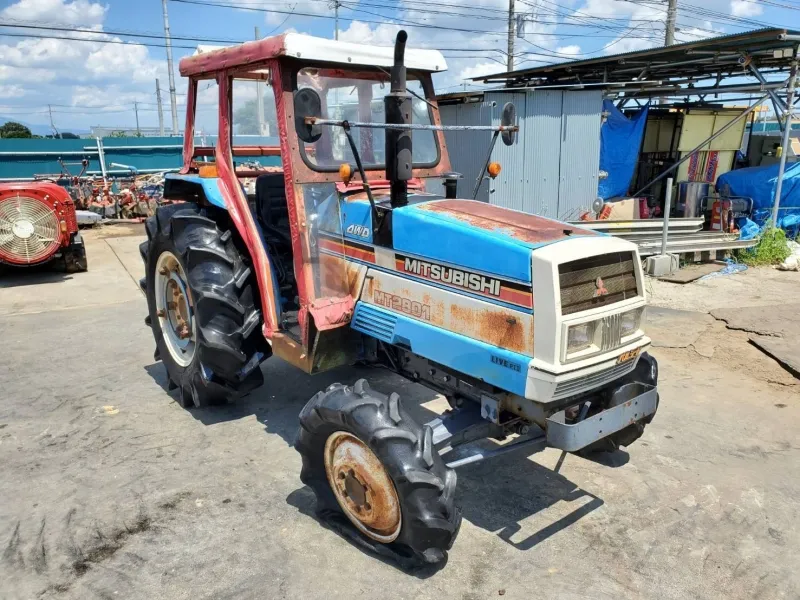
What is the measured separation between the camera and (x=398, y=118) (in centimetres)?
310

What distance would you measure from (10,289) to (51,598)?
23.1 feet

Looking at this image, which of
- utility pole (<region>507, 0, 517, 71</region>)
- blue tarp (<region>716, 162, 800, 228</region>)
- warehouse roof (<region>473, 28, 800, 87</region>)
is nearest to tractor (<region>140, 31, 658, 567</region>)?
warehouse roof (<region>473, 28, 800, 87</region>)

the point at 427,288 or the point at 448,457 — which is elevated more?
the point at 427,288

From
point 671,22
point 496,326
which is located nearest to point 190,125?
point 496,326

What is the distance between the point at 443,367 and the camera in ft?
11.4

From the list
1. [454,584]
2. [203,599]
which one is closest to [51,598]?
[203,599]

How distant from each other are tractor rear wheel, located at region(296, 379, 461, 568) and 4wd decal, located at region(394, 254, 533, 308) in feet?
2.09

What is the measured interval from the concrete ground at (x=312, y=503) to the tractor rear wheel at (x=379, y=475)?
0.47ft

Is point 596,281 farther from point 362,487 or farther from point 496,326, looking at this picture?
point 362,487

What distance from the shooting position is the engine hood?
2930mm

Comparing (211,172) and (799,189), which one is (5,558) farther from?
(799,189)

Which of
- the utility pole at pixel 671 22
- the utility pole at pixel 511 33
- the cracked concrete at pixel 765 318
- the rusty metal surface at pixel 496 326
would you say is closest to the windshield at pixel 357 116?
the rusty metal surface at pixel 496 326

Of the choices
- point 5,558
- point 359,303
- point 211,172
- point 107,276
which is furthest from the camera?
point 107,276

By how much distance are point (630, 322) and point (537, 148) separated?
28.6ft
